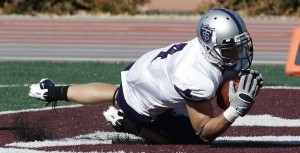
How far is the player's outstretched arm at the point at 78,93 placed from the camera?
22.7 ft

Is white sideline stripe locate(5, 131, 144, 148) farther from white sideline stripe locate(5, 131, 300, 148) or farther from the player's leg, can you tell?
the player's leg

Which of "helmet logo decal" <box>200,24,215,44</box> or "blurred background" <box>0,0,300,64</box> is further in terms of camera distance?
"blurred background" <box>0,0,300,64</box>

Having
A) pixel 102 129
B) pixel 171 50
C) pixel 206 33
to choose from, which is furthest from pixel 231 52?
pixel 102 129

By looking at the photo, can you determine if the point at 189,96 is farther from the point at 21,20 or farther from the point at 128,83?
the point at 21,20

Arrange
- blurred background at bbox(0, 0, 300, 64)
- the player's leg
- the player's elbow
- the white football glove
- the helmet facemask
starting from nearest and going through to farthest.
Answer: the helmet facemask
the player's elbow
the player's leg
the white football glove
blurred background at bbox(0, 0, 300, 64)

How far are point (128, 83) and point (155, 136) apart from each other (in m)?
0.40

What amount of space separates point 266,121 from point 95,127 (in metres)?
1.39

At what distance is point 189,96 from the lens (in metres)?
6.15

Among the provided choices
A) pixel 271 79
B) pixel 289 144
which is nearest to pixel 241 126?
pixel 289 144

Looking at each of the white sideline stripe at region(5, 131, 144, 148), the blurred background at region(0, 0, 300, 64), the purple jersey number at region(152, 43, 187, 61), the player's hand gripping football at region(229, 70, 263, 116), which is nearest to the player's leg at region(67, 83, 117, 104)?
the white sideline stripe at region(5, 131, 144, 148)

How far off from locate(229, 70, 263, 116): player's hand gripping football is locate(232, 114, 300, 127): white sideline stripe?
1756 mm

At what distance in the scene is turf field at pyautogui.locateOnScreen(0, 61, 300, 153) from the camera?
6516 millimetres

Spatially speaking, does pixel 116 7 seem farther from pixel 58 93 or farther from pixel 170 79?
pixel 170 79

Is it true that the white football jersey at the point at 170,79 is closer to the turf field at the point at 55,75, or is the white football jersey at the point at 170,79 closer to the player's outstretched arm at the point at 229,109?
the player's outstretched arm at the point at 229,109
